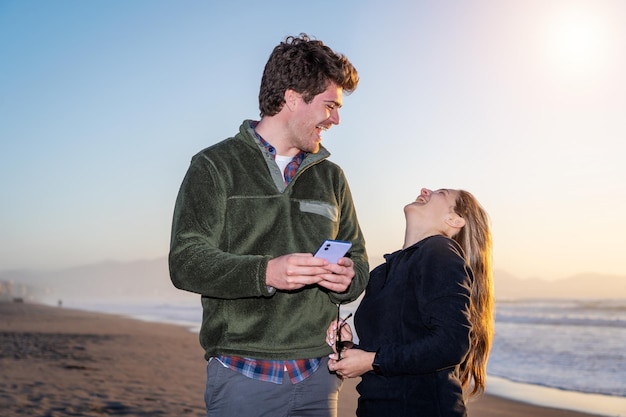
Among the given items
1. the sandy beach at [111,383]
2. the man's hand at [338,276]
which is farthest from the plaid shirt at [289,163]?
the sandy beach at [111,383]

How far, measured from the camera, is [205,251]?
2.46 meters

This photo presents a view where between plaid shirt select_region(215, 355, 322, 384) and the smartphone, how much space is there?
0.54 metres

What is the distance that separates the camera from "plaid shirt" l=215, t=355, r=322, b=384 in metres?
2.60

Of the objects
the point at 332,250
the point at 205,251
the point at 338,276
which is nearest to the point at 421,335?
the point at 338,276

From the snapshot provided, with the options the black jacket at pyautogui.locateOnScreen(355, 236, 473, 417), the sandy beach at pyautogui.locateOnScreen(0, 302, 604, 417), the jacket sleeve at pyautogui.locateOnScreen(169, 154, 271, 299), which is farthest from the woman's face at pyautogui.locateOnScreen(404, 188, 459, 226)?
the sandy beach at pyautogui.locateOnScreen(0, 302, 604, 417)

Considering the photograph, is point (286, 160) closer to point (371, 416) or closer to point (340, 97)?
point (340, 97)

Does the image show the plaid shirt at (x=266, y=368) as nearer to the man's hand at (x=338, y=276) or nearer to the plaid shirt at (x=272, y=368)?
the plaid shirt at (x=272, y=368)

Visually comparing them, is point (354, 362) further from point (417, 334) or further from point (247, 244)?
point (247, 244)

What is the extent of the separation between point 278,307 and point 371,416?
58cm

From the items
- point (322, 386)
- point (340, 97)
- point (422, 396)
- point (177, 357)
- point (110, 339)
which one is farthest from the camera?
point (110, 339)

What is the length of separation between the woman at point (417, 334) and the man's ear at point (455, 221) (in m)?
0.17

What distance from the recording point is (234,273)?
2395 millimetres

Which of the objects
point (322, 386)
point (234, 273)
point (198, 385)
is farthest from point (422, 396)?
point (198, 385)

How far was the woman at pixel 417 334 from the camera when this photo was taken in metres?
2.48
